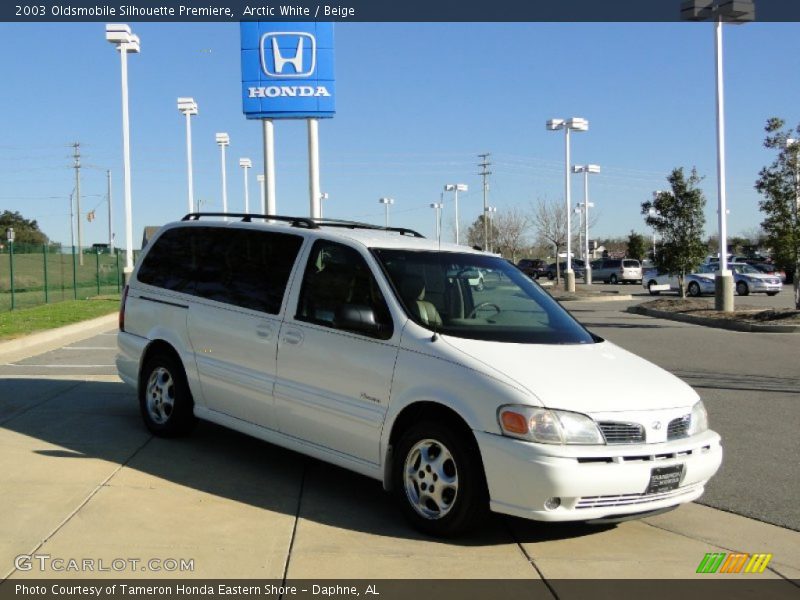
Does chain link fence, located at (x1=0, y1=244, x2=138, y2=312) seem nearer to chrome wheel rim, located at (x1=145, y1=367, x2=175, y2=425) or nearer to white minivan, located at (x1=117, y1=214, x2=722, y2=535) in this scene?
chrome wheel rim, located at (x1=145, y1=367, x2=175, y2=425)

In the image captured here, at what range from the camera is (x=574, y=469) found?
4.75 m

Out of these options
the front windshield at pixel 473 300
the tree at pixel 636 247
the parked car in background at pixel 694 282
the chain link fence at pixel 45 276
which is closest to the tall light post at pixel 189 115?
the chain link fence at pixel 45 276

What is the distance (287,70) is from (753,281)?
2491cm

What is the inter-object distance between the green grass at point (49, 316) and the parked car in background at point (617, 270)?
4074 centimetres

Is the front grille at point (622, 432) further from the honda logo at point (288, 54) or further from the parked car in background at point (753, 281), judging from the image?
the parked car in background at point (753, 281)

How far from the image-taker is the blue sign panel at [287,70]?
2048 cm

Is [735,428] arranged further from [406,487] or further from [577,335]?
[406,487]

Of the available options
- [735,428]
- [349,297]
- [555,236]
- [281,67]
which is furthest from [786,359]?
[555,236]

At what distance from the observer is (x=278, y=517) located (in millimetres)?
5500

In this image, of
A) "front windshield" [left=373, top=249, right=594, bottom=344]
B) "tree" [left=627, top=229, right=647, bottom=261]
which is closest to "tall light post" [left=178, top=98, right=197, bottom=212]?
"front windshield" [left=373, top=249, right=594, bottom=344]

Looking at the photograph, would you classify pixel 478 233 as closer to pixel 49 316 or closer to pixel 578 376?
pixel 49 316

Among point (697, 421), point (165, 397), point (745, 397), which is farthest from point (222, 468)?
point (745, 397)
